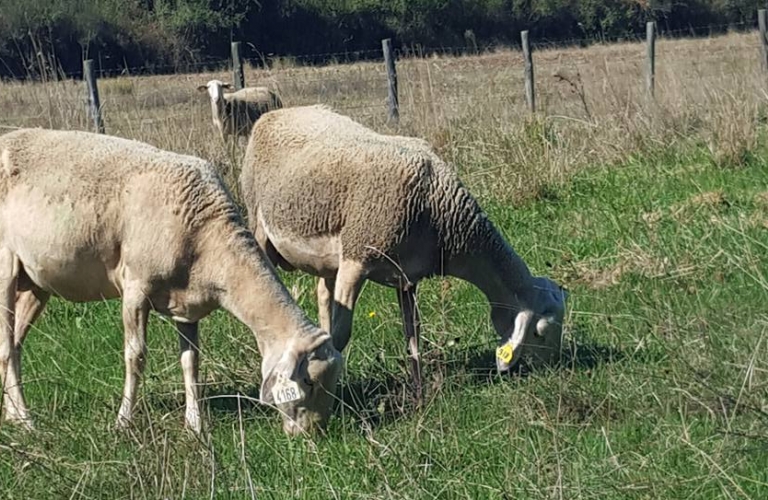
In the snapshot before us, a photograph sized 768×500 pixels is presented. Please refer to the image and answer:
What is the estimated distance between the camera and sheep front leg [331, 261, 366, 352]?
254 inches

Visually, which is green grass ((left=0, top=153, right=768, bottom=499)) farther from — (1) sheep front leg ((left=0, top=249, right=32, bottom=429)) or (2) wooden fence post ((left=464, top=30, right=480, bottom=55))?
(2) wooden fence post ((left=464, top=30, right=480, bottom=55))

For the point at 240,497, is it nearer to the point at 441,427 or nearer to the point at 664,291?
the point at 441,427

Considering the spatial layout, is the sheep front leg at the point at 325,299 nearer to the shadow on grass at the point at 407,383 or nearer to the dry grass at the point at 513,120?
the shadow on grass at the point at 407,383

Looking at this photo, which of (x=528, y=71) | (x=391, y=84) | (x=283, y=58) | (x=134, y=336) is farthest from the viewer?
(x=283, y=58)

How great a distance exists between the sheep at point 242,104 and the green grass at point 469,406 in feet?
15.0

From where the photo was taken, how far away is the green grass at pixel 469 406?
437 cm

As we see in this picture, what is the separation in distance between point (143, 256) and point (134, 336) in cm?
42

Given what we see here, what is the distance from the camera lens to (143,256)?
223 inches

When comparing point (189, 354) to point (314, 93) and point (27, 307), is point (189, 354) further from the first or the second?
point (314, 93)

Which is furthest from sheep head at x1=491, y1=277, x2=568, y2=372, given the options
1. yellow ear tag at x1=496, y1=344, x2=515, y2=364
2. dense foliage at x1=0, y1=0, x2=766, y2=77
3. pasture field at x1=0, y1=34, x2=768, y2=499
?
dense foliage at x1=0, y1=0, x2=766, y2=77

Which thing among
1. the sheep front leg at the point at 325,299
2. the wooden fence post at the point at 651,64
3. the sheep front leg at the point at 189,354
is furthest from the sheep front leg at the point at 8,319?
the wooden fence post at the point at 651,64

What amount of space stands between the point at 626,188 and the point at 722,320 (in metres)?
5.55

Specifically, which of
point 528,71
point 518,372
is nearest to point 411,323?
point 518,372

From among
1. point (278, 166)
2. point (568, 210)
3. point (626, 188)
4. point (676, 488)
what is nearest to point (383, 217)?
point (278, 166)
